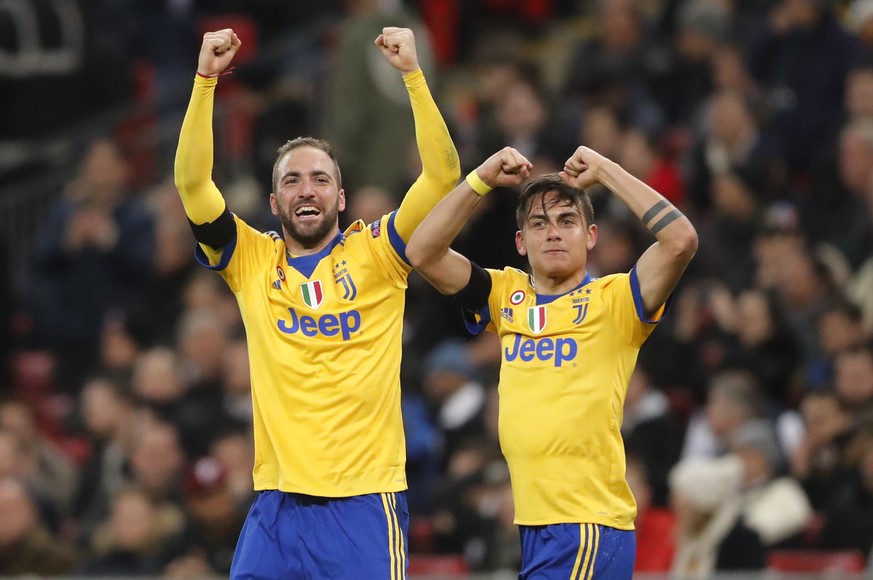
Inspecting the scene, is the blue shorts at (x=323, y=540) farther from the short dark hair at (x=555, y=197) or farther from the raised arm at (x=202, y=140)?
the short dark hair at (x=555, y=197)

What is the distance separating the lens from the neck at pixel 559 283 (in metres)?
7.38

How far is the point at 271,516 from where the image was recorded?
23.5ft

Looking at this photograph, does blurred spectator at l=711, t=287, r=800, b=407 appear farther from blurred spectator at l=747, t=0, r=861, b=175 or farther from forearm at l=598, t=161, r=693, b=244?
forearm at l=598, t=161, r=693, b=244

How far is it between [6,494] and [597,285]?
6.09 metres

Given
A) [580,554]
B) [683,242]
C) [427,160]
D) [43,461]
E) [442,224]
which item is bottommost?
[43,461]

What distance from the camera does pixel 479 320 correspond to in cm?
754

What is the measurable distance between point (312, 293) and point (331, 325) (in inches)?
6.8

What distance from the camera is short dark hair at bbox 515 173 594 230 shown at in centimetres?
734

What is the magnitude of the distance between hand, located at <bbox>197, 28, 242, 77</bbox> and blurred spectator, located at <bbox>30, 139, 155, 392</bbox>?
7.90 metres

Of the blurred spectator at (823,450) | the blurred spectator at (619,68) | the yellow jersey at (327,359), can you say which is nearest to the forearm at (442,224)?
the yellow jersey at (327,359)

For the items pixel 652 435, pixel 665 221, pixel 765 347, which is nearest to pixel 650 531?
pixel 652 435

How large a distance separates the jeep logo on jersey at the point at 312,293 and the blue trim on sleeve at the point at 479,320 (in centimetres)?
66

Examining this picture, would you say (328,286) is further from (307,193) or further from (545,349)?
(545,349)

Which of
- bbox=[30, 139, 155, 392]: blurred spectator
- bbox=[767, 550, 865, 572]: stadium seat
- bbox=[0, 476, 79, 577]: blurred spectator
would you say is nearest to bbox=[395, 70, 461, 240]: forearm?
bbox=[767, 550, 865, 572]: stadium seat
